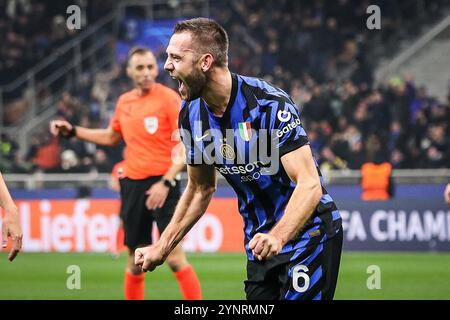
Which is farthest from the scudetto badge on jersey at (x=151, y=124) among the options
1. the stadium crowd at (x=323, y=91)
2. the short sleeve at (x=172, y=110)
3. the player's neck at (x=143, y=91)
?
the stadium crowd at (x=323, y=91)

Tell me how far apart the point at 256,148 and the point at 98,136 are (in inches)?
153

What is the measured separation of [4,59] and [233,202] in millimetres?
10147

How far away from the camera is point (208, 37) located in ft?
17.2

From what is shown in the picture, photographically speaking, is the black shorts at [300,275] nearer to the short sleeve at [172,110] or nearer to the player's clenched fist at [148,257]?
the player's clenched fist at [148,257]

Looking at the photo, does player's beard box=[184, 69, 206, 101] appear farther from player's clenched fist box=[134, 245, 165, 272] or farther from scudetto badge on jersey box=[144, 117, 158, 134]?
scudetto badge on jersey box=[144, 117, 158, 134]

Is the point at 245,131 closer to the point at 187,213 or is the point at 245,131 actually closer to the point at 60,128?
the point at 187,213

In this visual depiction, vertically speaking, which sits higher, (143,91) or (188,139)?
(143,91)

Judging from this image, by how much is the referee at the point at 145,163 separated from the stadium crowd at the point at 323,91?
8.79 meters

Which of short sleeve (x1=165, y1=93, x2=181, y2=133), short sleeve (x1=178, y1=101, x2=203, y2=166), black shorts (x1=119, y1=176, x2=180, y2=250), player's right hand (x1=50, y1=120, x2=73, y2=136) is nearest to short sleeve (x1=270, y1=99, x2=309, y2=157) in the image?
short sleeve (x1=178, y1=101, x2=203, y2=166)

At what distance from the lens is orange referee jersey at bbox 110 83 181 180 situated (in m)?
8.78

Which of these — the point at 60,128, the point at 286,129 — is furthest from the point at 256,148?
the point at 60,128

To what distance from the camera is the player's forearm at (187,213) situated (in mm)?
5574
